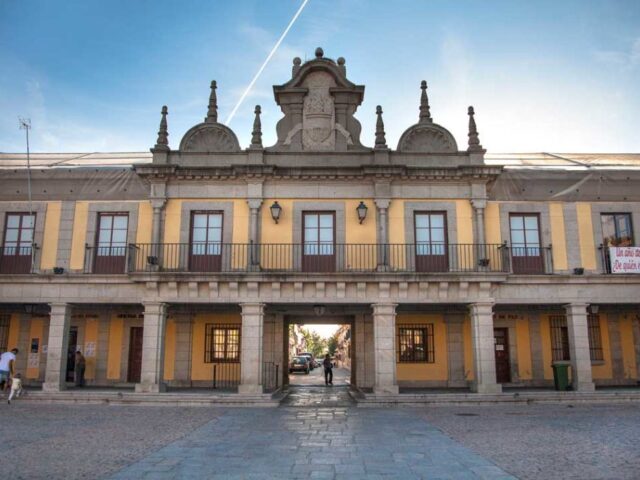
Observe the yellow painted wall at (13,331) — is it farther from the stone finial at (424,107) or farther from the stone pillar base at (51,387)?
the stone finial at (424,107)

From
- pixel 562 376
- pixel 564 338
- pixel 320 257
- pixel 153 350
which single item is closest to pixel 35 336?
pixel 153 350

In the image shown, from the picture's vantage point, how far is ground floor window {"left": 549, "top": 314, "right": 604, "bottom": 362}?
20.5 m

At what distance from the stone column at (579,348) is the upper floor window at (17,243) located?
18.6 meters

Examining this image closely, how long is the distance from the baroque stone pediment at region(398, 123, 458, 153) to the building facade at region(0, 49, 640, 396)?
82 mm

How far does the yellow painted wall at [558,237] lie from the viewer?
19047mm

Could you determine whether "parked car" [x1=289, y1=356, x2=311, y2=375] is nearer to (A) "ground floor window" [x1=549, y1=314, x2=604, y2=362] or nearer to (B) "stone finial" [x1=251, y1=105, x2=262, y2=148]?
(A) "ground floor window" [x1=549, y1=314, x2=604, y2=362]

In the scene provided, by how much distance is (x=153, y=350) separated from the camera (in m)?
Result: 17.5

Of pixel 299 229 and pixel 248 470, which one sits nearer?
pixel 248 470

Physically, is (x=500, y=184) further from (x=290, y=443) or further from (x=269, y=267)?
(x=290, y=443)

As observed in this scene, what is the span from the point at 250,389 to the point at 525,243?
10.7m

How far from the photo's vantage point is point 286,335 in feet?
70.7

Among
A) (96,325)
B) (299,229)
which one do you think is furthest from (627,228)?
(96,325)

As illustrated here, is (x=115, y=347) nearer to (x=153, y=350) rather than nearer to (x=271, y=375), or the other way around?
(x=153, y=350)

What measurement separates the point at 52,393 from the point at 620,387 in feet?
63.0
